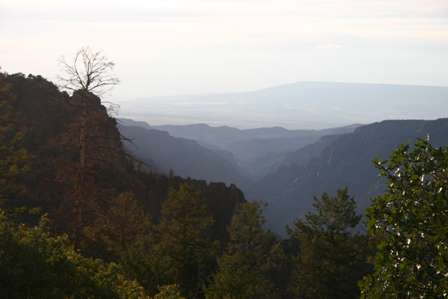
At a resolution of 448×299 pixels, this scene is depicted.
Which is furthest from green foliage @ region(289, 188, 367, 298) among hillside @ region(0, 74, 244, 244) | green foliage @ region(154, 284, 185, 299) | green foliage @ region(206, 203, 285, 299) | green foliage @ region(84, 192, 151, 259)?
green foliage @ region(154, 284, 185, 299)

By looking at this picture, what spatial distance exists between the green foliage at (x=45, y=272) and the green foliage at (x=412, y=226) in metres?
8.15

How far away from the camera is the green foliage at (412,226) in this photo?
885 cm

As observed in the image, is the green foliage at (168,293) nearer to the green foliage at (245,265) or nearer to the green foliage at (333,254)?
the green foliage at (245,265)

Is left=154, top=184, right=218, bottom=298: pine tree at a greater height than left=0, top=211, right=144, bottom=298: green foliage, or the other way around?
left=0, top=211, right=144, bottom=298: green foliage

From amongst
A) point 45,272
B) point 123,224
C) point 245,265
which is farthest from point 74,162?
point 45,272

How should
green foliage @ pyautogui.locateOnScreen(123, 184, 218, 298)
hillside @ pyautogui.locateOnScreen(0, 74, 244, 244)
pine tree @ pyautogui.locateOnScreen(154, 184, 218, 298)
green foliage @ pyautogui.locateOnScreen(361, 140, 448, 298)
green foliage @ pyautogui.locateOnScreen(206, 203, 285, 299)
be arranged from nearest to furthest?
green foliage @ pyautogui.locateOnScreen(361, 140, 448, 298), green foliage @ pyautogui.locateOnScreen(206, 203, 285, 299), green foliage @ pyautogui.locateOnScreen(123, 184, 218, 298), hillside @ pyautogui.locateOnScreen(0, 74, 244, 244), pine tree @ pyautogui.locateOnScreen(154, 184, 218, 298)

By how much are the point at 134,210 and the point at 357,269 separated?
14.2 metres

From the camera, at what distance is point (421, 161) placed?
9906 mm

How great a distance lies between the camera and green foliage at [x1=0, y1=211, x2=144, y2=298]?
12.3 metres

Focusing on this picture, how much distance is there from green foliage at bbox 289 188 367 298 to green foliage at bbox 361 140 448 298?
61.8 ft

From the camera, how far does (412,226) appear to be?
931 centimetres

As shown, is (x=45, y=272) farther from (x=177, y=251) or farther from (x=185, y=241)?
(x=185, y=241)

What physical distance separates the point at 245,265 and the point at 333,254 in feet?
17.6

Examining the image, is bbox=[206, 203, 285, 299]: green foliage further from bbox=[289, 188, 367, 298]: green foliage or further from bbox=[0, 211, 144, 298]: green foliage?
bbox=[0, 211, 144, 298]: green foliage
